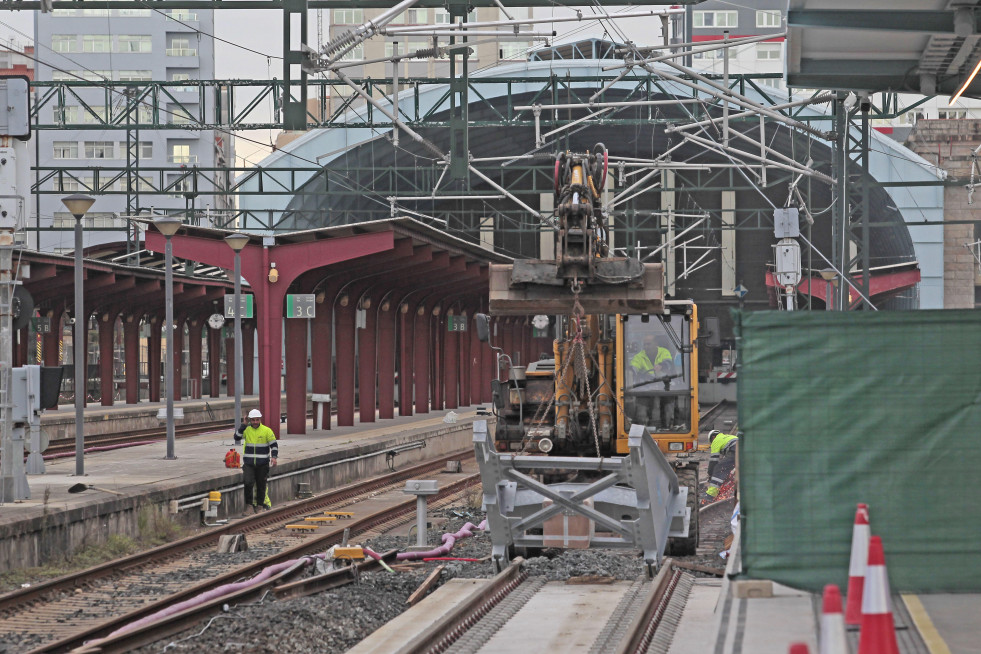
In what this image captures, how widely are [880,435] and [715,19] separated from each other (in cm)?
11535

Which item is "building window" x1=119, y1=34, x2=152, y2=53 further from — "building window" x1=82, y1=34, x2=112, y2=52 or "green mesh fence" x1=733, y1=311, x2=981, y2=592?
"green mesh fence" x1=733, y1=311, x2=981, y2=592

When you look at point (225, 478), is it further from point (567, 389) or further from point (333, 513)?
point (567, 389)

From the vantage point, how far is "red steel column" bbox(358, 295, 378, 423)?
38.1m

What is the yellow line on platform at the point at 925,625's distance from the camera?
740 centimetres

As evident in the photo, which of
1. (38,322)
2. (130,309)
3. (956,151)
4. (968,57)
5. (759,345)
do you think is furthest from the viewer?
(956,151)

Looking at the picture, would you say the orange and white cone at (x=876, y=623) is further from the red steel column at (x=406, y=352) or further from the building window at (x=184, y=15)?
the building window at (x=184, y=15)

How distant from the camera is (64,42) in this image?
317 feet

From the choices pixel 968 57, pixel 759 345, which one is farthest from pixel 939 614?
pixel 968 57

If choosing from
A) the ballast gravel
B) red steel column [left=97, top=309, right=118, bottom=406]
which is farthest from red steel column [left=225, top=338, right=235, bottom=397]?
the ballast gravel

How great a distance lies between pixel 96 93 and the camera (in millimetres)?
98875

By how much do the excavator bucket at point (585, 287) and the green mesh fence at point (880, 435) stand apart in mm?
4141

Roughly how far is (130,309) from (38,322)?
5519 mm

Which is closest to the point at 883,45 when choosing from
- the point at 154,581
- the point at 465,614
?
the point at 465,614

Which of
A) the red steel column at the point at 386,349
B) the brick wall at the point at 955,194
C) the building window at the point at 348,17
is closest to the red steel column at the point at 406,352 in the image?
the red steel column at the point at 386,349
